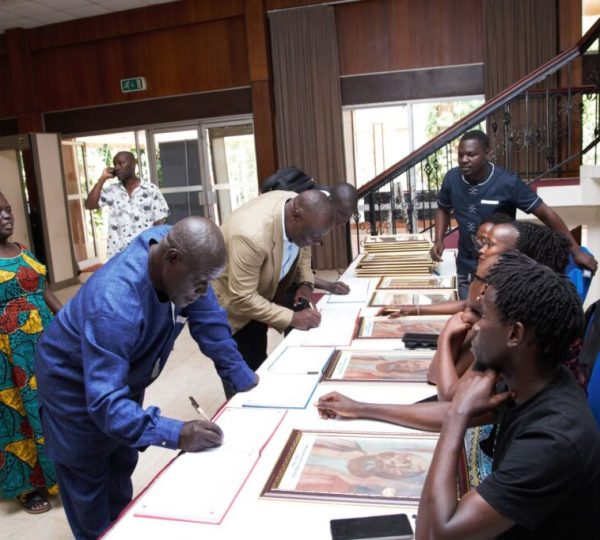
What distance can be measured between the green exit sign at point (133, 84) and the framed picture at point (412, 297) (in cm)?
627

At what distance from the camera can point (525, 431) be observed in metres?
0.94

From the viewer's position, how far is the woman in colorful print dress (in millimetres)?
2602

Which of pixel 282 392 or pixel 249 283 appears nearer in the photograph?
pixel 282 392

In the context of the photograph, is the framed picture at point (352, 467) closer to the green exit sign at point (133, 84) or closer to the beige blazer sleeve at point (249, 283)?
the beige blazer sleeve at point (249, 283)

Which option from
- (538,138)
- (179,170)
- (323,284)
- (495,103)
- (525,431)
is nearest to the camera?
(525,431)

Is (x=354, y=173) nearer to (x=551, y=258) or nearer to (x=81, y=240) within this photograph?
(x=81, y=240)

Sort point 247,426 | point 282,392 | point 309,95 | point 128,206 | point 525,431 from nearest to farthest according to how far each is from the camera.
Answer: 1. point 525,431
2. point 247,426
3. point 282,392
4. point 128,206
5. point 309,95

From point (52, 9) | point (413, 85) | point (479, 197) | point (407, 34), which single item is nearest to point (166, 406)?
point (479, 197)

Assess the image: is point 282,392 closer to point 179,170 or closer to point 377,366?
point 377,366

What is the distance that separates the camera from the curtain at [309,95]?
23.4ft

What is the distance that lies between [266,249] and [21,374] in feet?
4.30

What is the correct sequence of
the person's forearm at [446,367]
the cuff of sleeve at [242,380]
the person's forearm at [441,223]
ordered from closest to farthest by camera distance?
the person's forearm at [446,367], the cuff of sleeve at [242,380], the person's forearm at [441,223]

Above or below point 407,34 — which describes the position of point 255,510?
below

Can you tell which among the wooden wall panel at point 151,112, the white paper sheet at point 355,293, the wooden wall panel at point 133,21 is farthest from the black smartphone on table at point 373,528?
the wooden wall panel at point 133,21
